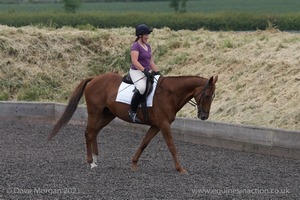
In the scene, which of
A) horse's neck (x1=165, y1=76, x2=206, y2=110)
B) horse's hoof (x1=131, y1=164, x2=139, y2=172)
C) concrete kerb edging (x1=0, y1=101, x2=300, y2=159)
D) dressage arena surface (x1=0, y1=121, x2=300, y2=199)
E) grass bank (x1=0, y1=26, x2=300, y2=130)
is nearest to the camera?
dressage arena surface (x1=0, y1=121, x2=300, y2=199)

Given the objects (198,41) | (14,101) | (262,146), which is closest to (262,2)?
(198,41)

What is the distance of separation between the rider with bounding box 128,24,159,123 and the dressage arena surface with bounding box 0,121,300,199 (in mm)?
1034

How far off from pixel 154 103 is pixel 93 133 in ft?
4.08

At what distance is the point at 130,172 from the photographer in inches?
565

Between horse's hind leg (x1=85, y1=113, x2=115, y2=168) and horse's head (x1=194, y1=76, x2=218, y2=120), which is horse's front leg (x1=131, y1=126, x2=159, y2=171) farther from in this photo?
horse's head (x1=194, y1=76, x2=218, y2=120)

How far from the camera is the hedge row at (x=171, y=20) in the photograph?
→ 42562 mm

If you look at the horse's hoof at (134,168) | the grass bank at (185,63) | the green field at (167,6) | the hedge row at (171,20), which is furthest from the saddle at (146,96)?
the green field at (167,6)

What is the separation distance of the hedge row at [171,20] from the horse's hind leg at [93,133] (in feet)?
87.0

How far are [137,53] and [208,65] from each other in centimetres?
910

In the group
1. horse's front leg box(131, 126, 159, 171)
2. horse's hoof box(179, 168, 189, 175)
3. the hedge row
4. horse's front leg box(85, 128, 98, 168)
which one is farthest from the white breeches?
the hedge row

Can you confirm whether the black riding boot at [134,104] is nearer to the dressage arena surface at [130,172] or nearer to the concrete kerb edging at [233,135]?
the dressage arena surface at [130,172]

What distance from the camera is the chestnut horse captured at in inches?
567

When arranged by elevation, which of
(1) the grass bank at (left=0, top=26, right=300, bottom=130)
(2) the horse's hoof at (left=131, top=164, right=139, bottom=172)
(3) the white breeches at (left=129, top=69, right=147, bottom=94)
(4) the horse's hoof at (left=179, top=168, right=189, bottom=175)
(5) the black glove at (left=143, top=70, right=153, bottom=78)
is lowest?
(1) the grass bank at (left=0, top=26, right=300, bottom=130)

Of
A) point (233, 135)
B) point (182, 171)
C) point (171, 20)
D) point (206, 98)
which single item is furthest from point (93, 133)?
point (171, 20)
